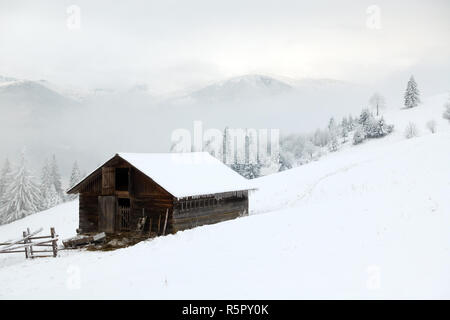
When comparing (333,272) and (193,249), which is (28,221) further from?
(333,272)

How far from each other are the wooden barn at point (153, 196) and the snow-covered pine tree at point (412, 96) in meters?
102

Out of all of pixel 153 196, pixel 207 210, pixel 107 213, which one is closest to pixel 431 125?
pixel 207 210

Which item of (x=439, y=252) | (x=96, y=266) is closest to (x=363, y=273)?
(x=439, y=252)

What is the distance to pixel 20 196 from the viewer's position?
60.9 m

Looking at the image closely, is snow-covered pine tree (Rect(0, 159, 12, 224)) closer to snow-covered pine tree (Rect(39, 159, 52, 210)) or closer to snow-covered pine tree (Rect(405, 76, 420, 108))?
snow-covered pine tree (Rect(39, 159, 52, 210))

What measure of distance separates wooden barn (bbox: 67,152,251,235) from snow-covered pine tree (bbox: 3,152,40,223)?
3999 cm

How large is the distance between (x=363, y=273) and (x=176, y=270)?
651cm

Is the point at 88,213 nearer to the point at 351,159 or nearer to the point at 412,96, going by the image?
the point at 351,159

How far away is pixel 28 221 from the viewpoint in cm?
5122

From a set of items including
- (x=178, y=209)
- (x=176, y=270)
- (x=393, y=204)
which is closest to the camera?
(x=176, y=270)

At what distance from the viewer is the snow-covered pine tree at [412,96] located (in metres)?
112

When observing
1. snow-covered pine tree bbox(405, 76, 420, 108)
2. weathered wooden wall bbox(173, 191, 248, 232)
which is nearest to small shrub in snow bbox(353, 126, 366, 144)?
snow-covered pine tree bbox(405, 76, 420, 108)

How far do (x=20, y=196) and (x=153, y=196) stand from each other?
47.7m
